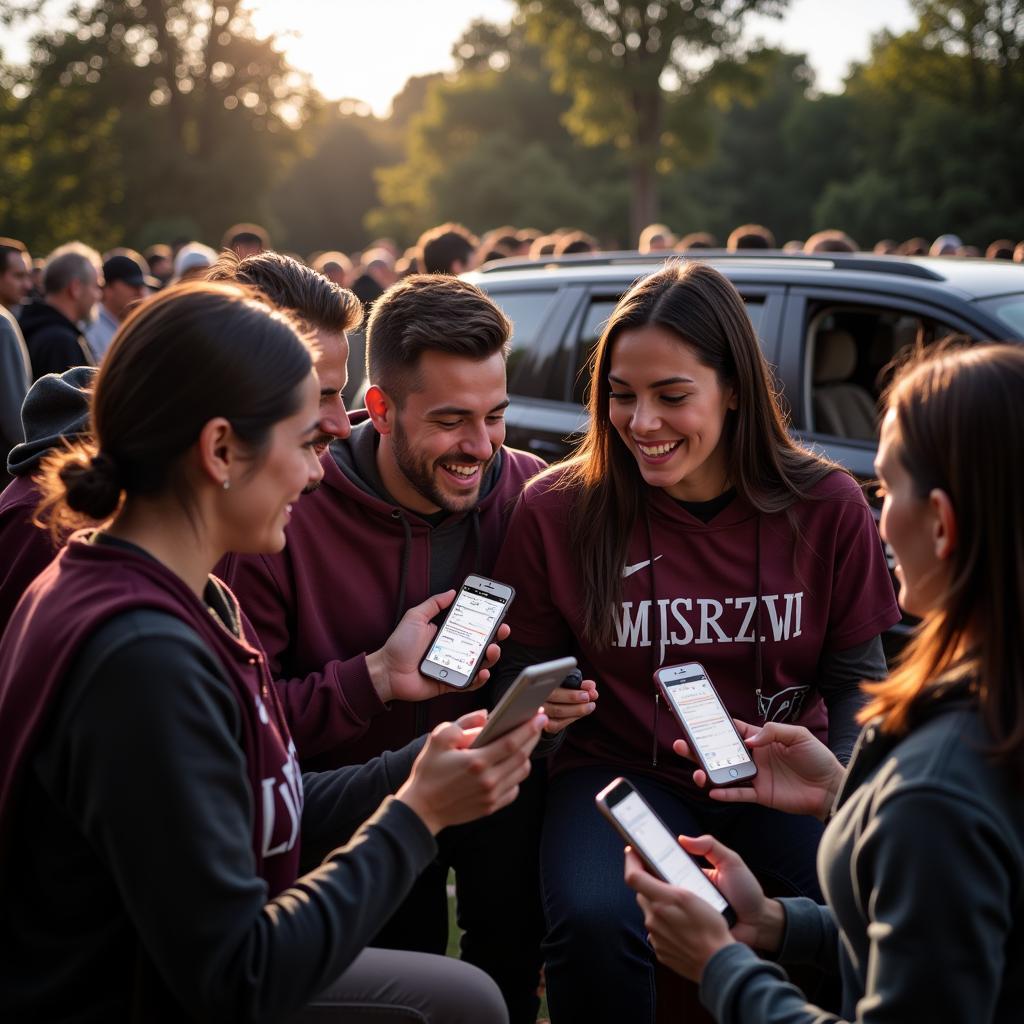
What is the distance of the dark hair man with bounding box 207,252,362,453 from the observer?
127 inches

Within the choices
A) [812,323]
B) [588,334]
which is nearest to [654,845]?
[812,323]

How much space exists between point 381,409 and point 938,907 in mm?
2107

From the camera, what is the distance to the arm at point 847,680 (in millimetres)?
3019

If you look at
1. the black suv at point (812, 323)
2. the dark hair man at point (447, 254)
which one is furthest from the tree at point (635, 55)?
the black suv at point (812, 323)

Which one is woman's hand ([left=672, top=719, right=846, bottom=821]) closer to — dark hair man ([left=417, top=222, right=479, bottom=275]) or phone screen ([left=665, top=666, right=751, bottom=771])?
phone screen ([left=665, top=666, right=751, bottom=771])

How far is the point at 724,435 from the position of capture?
3.19 m

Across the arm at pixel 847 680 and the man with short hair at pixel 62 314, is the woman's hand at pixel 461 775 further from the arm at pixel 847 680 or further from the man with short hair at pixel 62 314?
the man with short hair at pixel 62 314

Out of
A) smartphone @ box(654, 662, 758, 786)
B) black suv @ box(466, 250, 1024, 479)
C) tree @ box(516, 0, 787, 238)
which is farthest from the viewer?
tree @ box(516, 0, 787, 238)

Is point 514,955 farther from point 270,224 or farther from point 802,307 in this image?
point 270,224

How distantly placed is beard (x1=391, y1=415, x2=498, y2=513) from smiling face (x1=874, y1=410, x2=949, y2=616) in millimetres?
1459

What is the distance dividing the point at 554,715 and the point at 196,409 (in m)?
1.36

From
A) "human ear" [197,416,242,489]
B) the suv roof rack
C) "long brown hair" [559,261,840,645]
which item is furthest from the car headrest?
"human ear" [197,416,242,489]

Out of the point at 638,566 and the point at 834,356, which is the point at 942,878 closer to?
the point at 638,566

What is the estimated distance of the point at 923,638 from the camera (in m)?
1.80
